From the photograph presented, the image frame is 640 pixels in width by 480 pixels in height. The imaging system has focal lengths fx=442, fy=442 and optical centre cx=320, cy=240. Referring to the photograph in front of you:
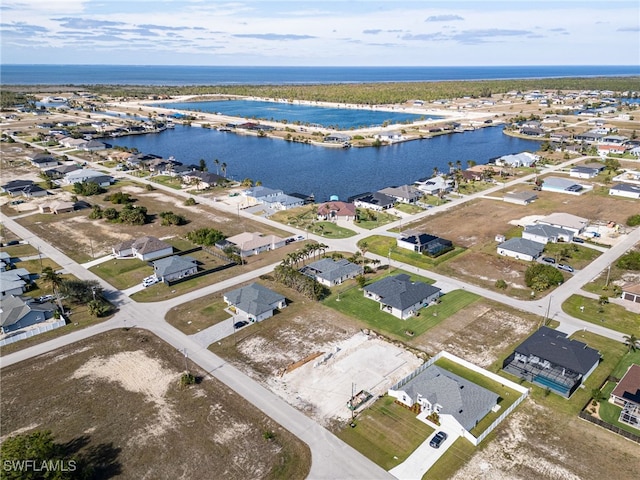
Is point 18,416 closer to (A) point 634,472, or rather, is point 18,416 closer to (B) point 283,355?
(B) point 283,355

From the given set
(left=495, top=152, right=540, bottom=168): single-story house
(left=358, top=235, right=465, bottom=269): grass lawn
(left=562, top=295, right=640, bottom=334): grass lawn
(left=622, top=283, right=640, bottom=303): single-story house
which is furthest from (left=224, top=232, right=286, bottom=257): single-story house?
(left=495, top=152, right=540, bottom=168): single-story house

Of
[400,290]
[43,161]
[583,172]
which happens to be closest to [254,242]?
[400,290]

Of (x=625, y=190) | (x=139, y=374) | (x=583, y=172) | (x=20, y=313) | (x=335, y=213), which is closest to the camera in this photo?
(x=139, y=374)

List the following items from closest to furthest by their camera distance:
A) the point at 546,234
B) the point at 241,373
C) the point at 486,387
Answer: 1. the point at 486,387
2. the point at 241,373
3. the point at 546,234

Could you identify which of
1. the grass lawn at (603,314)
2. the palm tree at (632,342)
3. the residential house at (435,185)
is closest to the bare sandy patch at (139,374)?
the palm tree at (632,342)

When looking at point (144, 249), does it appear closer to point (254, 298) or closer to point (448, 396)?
point (254, 298)

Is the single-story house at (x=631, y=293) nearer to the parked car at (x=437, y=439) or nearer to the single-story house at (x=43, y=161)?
the parked car at (x=437, y=439)

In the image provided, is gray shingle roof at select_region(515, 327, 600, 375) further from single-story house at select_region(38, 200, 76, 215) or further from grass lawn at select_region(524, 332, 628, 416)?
single-story house at select_region(38, 200, 76, 215)
